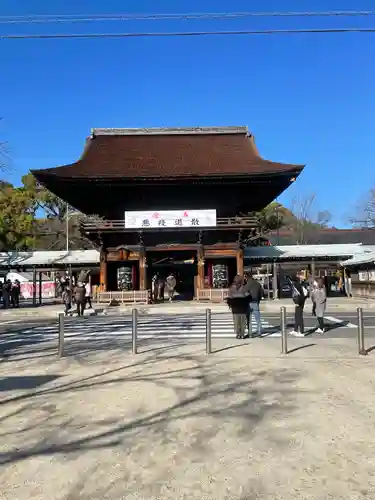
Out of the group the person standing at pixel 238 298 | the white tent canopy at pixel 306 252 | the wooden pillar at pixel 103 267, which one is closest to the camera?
the person standing at pixel 238 298

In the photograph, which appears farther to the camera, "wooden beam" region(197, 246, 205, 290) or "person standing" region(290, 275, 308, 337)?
"wooden beam" region(197, 246, 205, 290)

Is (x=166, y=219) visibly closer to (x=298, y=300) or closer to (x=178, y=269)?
(x=178, y=269)

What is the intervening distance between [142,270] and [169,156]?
8895mm

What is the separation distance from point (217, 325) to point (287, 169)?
543 inches

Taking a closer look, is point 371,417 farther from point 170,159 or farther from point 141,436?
point 170,159

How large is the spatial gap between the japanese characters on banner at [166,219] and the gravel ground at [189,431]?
732 inches

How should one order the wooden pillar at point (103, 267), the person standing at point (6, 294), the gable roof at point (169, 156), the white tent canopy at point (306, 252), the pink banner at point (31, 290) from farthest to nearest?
1. the pink banner at point (31, 290)
2. the white tent canopy at point (306, 252)
3. the wooden pillar at point (103, 267)
4. the gable roof at point (169, 156)
5. the person standing at point (6, 294)

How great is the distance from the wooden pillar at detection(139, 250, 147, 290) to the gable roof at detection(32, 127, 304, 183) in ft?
15.4

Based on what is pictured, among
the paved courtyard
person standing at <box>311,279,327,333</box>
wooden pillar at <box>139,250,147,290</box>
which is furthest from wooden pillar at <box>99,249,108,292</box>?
person standing at <box>311,279,327,333</box>

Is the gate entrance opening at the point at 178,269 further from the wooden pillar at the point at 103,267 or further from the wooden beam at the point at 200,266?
the wooden pillar at the point at 103,267

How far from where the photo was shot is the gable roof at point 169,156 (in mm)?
25891

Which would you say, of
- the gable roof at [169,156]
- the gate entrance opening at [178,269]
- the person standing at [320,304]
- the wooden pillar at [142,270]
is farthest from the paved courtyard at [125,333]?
the gate entrance opening at [178,269]

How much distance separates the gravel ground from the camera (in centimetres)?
342

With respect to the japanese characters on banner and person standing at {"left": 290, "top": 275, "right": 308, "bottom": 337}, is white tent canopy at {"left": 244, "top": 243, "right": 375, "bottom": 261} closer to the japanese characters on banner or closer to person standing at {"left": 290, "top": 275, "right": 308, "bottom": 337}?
the japanese characters on banner
